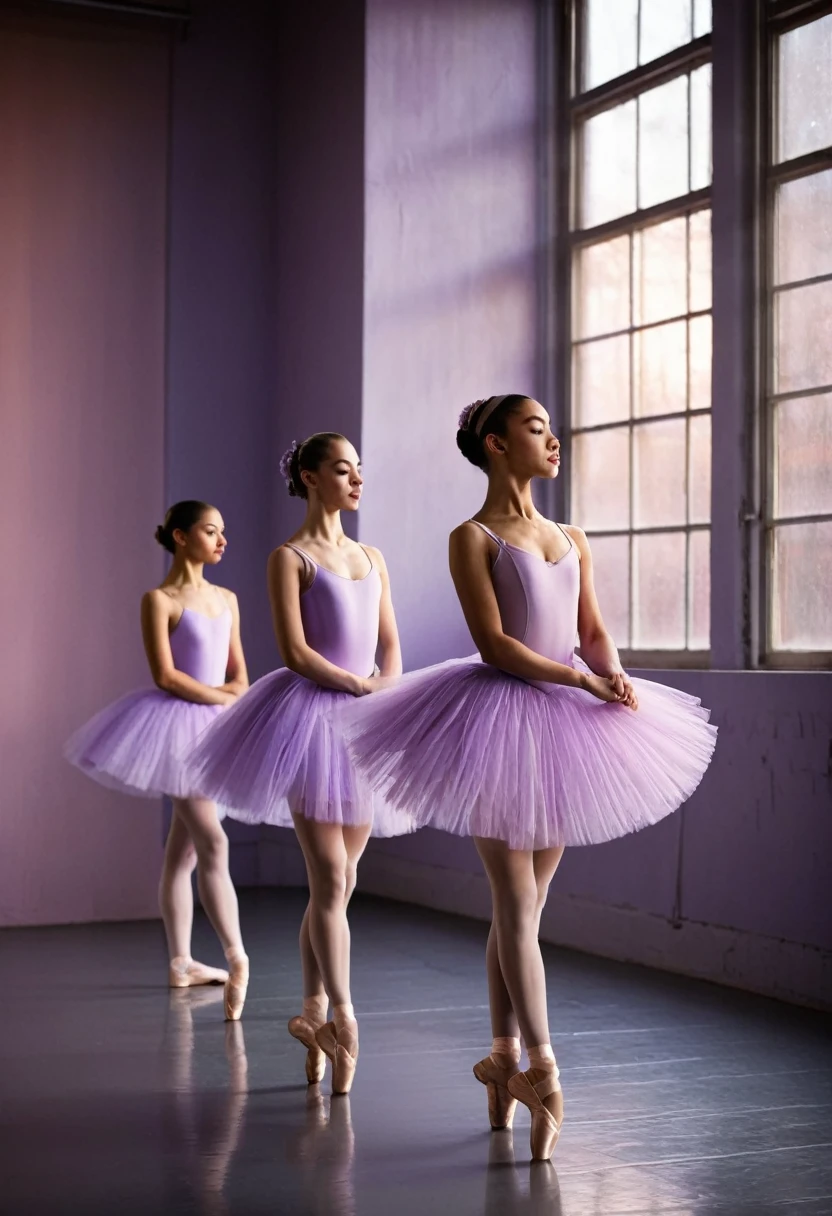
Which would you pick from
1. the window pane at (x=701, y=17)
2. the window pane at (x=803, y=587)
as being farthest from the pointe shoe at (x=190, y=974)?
the window pane at (x=701, y=17)

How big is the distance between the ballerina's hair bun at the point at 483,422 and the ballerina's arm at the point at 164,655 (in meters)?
1.67

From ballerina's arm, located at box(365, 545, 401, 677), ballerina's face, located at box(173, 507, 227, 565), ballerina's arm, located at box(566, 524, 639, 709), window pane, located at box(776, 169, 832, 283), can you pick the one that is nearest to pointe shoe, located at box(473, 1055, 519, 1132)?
ballerina's arm, located at box(566, 524, 639, 709)

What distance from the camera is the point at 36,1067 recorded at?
3.55m

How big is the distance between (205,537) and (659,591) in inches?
67.4

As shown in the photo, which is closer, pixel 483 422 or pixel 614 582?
pixel 483 422

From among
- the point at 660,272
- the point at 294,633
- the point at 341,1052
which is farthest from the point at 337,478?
the point at 660,272

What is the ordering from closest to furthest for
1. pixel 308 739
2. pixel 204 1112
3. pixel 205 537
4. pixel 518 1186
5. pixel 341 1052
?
pixel 518 1186 → pixel 204 1112 → pixel 341 1052 → pixel 308 739 → pixel 205 537

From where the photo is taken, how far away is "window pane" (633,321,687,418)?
17.6ft

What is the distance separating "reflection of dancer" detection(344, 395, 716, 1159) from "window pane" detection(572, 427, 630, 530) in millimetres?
2609

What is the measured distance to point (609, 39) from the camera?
19.0 feet

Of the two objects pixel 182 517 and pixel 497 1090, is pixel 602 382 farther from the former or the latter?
pixel 497 1090

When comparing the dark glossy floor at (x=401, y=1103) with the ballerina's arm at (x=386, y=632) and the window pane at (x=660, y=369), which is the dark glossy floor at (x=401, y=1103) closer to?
the ballerina's arm at (x=386, y=632)

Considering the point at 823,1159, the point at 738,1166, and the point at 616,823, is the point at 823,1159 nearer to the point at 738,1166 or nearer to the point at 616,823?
the point at 738,1166

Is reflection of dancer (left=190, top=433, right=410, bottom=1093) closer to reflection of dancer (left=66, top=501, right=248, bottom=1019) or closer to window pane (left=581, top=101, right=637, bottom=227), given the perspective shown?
reflection of dancer (left=66, top=501, right=248, bottom=1019)
